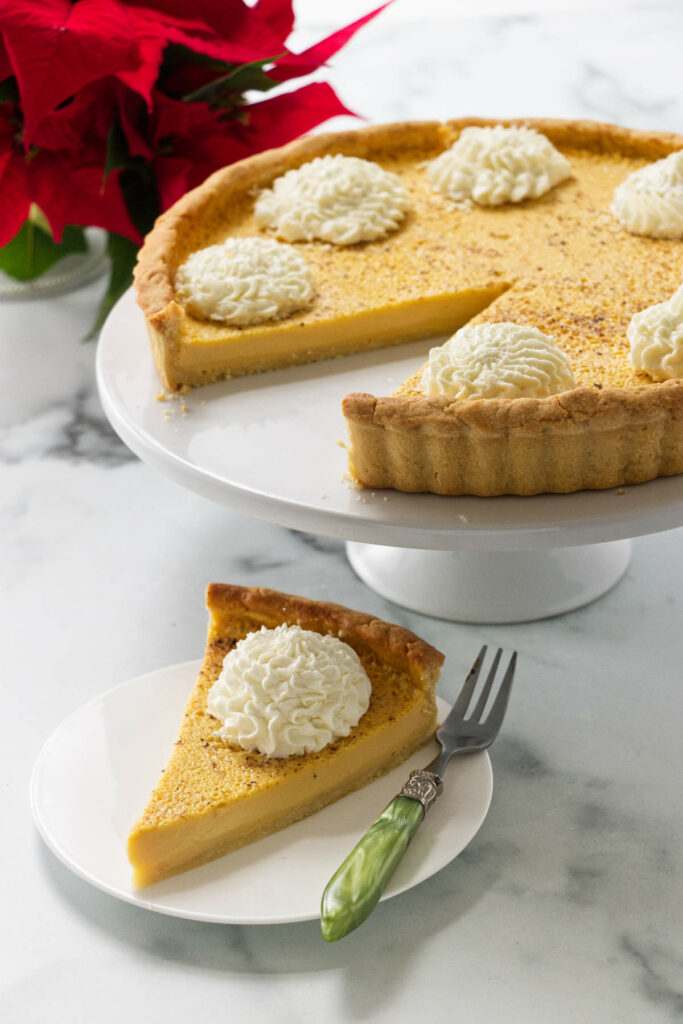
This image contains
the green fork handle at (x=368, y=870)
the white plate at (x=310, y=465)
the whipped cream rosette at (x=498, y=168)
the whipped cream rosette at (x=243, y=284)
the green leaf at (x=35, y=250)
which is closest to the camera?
the green fork handle at (x=368, y=870)

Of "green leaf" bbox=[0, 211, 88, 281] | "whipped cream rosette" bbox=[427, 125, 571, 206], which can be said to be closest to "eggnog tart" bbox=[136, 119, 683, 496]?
"whipped cream rosette" bbox=[427, 125, 571, 206]

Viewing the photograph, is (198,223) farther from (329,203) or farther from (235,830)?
(235,830)

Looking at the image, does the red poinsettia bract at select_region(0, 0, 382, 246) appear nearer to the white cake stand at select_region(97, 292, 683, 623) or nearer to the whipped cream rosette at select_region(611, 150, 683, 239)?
the white cake stand at select_region(97, 292, 683, 623)

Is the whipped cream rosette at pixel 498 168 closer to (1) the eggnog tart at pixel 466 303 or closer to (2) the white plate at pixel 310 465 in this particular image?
(1) the eggnog tart at pixel 466 303

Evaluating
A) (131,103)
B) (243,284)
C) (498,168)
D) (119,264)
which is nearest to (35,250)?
(119,264)

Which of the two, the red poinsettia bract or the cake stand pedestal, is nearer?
the cake stand pedestal

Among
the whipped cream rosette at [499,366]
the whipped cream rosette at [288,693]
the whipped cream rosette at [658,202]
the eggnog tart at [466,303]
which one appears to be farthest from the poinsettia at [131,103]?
the whipped cream rosette at [288,693]
